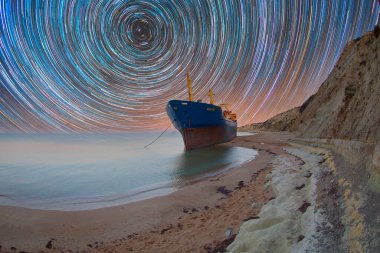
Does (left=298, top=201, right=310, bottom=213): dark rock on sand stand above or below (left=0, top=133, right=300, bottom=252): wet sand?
above

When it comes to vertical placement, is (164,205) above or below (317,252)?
below

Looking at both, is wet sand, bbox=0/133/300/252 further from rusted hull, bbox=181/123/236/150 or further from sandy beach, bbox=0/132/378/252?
rusted hull, bbox=181/123/236/150

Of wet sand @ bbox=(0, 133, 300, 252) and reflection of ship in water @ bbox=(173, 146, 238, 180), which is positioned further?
reflection of ship in water @ bbox=(173, 146, 238, 180)

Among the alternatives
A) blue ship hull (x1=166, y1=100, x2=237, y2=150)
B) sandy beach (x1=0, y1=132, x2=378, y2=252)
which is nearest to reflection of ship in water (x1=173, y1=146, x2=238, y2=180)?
sandy beach (x1=0, y1=132, x2=378, y2=252)

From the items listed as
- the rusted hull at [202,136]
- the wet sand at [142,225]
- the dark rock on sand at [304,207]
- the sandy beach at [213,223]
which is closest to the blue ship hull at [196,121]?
the rusted hull at [202,136]

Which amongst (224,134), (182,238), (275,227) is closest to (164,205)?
(182,238)

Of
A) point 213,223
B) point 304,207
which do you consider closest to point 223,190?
point 213,223

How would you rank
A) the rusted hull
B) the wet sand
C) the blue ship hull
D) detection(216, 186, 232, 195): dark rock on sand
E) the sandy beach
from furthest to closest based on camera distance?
the rusted hull < the blue ship hull < detection(216, 186, 232, 195): dark rock on sand < the wet sand < the sandy beach

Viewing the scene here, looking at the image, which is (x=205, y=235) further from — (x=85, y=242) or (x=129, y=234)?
(x=85, y=242)
